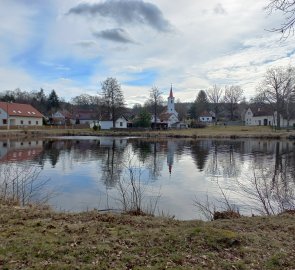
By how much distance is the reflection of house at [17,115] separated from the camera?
233ft

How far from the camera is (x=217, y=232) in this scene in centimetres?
612

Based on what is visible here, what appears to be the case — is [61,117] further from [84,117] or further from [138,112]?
[138,112]

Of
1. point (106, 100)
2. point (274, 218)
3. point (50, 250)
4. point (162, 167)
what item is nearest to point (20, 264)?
point (50, 250)

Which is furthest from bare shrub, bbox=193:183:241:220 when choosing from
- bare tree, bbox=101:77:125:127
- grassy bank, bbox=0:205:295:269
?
bare tree, bbox=101:77:125:127

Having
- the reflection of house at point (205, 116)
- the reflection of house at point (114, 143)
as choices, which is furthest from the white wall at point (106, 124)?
the reflection of house at point (205, 116)

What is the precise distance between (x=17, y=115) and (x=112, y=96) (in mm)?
22611

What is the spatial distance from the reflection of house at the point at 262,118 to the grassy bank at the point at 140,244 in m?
84.4

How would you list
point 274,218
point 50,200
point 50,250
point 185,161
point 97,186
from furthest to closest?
point 185,161 < point 97,186 < point 50,200 < point 274,218 < point 50,250

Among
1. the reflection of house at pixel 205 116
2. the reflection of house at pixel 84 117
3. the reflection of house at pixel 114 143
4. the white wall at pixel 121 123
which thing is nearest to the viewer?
the reflection of house at pixel 114 143

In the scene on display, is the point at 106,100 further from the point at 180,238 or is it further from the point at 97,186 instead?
the point at 180,238

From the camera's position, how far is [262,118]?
309 feet

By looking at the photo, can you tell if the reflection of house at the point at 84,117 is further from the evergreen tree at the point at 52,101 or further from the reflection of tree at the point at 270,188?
the reflection of tree at the point at 270,188

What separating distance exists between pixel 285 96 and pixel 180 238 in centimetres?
7077

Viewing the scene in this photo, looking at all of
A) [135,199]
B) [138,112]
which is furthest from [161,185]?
[138,112]
